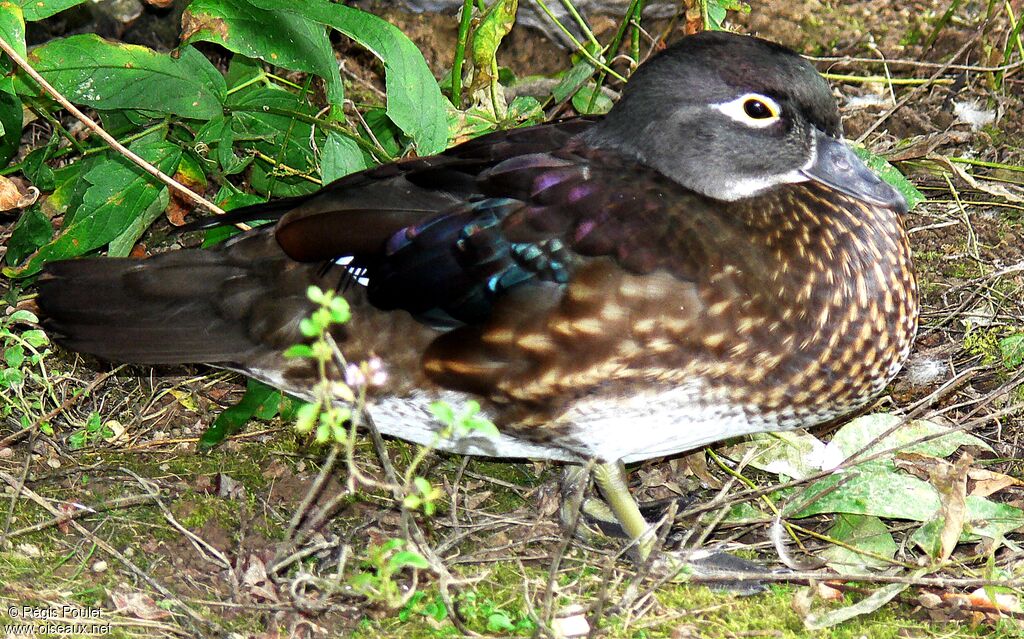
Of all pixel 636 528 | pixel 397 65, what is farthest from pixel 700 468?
pixel 397 65

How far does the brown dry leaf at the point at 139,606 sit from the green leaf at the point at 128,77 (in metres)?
1.23

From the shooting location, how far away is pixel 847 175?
276 cm

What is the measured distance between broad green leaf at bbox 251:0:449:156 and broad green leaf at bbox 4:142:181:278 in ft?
1.97

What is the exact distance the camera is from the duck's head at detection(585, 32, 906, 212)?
2.65 m

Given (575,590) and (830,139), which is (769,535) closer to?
(575,590)

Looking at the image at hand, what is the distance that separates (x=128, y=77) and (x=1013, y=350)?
2439 millimetres

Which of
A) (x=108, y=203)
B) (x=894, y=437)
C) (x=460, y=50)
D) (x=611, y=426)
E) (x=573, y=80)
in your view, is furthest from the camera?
(x=573, y=80)

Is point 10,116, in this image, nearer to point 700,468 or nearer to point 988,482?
point 700,468

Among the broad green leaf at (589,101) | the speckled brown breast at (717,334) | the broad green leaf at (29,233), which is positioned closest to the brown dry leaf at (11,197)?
the broad green leaf at (29,233)

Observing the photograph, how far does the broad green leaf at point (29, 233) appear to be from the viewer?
3.24m

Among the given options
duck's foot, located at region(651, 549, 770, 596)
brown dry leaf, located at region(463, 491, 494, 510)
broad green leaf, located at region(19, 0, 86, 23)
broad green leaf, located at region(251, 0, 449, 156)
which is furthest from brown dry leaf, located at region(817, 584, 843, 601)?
broad green leaf, located at region(19, 0, 86, 23)

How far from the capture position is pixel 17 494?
271cm

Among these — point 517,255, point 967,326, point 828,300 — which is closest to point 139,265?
point 517,255

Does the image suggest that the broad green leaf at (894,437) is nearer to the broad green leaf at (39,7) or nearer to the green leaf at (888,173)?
the green leaf at (888,173)
